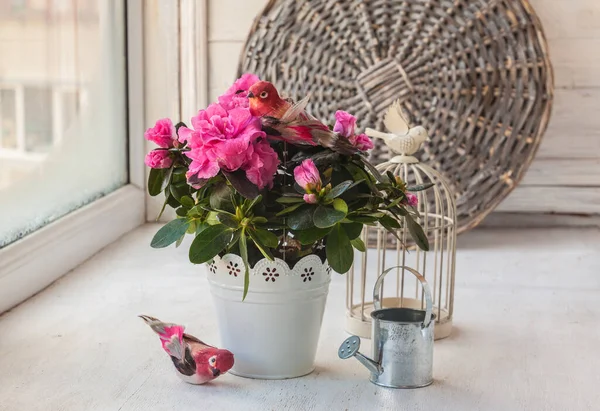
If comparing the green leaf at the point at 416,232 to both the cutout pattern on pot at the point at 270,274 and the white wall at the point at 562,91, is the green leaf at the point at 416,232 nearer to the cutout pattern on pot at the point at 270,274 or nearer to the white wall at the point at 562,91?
the cutout pattern on pot at the point at 270,274

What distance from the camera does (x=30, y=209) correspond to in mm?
1766

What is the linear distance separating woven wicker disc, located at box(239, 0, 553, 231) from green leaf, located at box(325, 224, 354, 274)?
905mm

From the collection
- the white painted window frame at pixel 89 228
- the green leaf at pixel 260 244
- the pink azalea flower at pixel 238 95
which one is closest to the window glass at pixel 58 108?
the white painted window frame at pixel 89 228

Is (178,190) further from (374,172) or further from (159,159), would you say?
(374,172)

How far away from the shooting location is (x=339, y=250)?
3.87ft

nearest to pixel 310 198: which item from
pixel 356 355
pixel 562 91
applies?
pixel 356 355

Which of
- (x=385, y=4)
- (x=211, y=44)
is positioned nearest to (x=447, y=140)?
(x=385, y=4)

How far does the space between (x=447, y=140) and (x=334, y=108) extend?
26 centimetres

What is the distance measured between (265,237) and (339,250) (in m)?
0.10

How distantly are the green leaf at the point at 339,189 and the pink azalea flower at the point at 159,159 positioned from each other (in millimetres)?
231

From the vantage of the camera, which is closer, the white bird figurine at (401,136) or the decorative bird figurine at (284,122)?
the decorative bird figurine at (284,122)

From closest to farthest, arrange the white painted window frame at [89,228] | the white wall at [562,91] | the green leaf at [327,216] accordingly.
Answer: the green leaf at [327,216], the white painted window frame at [89,228], the white wall at [562,91]

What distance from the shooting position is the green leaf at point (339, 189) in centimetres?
113

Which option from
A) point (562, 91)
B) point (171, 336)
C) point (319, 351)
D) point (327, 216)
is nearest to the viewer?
point (327, 216)
